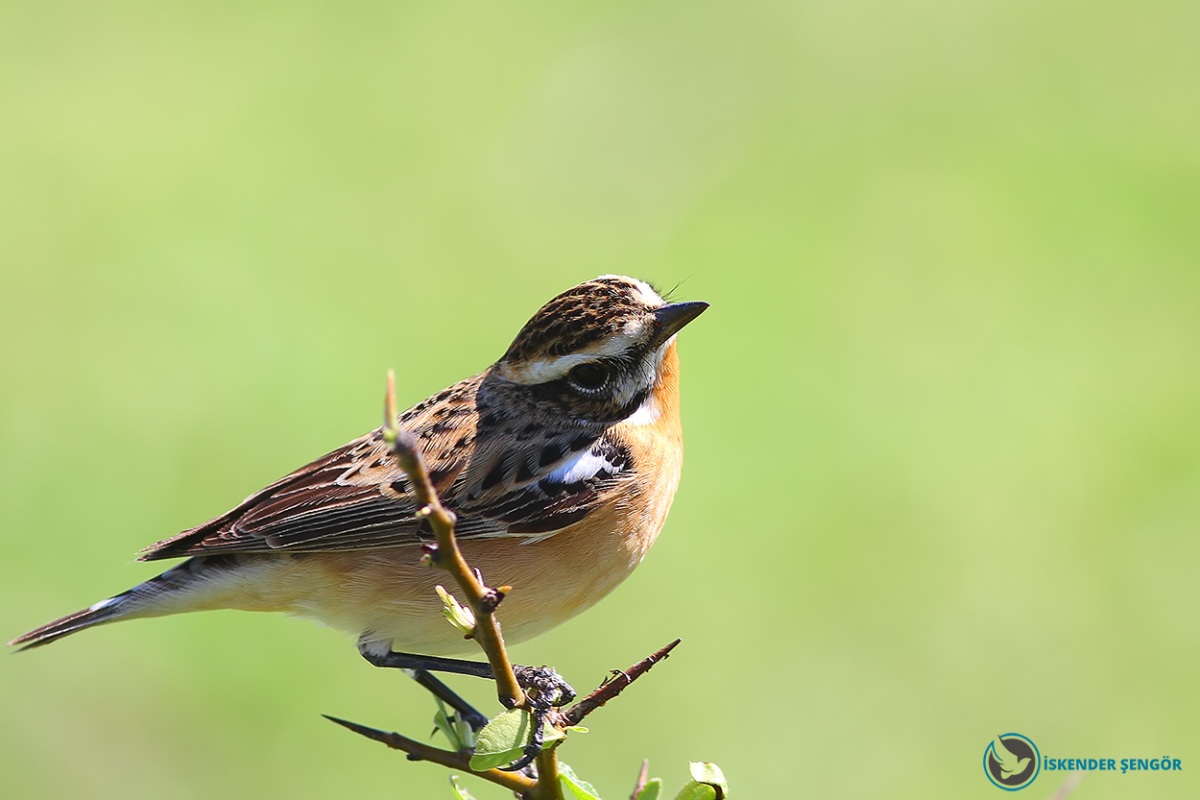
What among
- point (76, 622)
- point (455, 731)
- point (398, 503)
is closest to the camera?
point (455, 731)

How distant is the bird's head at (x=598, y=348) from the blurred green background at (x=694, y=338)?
4.15 m

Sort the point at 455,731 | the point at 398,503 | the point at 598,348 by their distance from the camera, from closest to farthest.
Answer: the point at 455,731 → the point at 598,348 → the point at 398,503

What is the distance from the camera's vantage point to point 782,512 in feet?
39.7

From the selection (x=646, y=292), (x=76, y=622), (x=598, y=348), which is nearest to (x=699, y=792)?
(x=598, y=348)

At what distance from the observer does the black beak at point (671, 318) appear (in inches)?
205

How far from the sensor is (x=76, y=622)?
5.17 meters

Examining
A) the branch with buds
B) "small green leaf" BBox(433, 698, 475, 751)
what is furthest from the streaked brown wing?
the branch with buds

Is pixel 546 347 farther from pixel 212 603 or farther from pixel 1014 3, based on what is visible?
pixel 1014 3

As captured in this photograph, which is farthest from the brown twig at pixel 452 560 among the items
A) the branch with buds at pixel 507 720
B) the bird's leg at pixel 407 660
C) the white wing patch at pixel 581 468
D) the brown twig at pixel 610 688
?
the white wing patch at pixel 581 468

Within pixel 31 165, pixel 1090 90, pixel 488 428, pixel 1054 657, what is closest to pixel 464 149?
pixel 31 165

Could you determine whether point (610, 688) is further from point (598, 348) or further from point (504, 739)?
point (598, 348)

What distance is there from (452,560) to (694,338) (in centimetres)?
1085

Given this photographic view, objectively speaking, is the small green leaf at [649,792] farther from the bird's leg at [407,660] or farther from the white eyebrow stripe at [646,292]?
the white eyebrow stripe at [646,292]

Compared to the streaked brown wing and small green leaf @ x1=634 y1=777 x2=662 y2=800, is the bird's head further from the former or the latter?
A: small green leaf @ x1=634 y1=777 x2=662 y2=800
